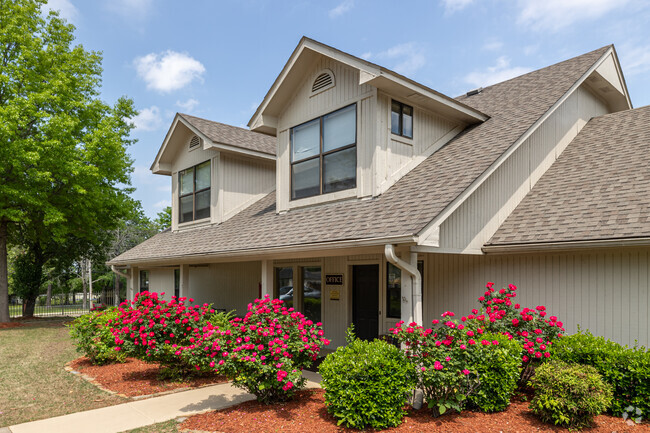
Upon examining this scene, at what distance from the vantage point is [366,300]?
10.3 metres

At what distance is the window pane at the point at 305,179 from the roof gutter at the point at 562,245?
12.9 ft

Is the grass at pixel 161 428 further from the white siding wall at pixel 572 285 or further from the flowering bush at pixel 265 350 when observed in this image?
the white siding wall at pixel 572 285

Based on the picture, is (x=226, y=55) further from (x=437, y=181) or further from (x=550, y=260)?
(x=550, y=260)

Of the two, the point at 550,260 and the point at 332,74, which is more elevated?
the point at 332,74

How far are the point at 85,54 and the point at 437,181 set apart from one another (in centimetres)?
1911

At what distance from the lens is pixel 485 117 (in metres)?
10.5

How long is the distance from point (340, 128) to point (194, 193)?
22.2ft

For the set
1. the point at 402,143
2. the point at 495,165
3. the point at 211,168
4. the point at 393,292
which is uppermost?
the point at 211,168

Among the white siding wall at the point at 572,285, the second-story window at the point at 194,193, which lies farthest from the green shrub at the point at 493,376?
the second-story window at the point at 194,193

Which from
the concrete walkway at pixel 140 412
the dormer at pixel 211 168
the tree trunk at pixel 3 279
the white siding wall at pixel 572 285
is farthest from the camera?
the tree trunk at pixel 3 279

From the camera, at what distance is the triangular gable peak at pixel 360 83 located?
8711 mm

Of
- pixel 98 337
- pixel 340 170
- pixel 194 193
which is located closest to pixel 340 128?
pixel 340 170

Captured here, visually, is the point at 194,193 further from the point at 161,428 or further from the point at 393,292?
the point at 161,428

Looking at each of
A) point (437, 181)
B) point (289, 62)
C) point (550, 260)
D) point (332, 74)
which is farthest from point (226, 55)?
point (550, 260)
